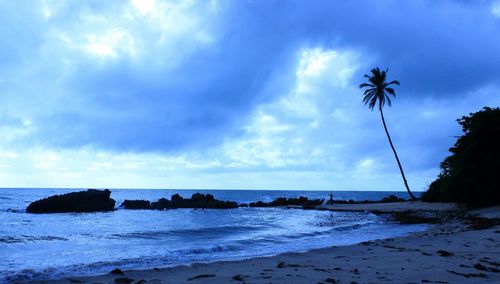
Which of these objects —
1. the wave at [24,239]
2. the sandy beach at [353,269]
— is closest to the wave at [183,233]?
the wave at [24,239]

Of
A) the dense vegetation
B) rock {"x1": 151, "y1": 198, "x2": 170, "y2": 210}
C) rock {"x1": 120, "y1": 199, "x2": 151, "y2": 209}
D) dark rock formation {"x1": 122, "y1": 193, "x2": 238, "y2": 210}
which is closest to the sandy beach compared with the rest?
the dense vegetation

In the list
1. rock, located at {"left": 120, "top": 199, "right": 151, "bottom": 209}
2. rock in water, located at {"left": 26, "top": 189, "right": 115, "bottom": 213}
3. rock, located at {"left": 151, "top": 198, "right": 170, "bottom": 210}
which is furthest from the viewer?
rock, located at {"left": 120, "top": 199, "right": 151, "bottom": 209}

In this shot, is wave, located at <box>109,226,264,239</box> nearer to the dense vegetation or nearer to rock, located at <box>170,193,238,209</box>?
the dense vegetation

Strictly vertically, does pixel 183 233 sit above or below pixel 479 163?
below

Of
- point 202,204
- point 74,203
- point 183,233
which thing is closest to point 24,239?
point 183,233

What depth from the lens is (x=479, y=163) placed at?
2873 cm

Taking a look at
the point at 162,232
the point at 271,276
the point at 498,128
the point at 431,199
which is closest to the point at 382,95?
the point at 431,199

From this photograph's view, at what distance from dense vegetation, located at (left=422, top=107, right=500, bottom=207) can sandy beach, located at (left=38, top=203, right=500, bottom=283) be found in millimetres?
19043

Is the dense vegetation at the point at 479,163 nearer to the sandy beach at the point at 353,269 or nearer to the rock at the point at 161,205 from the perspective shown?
the sandy beach at the point at 353,269

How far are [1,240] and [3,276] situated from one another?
9.89 meters

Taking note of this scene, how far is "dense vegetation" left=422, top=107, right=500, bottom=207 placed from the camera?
28344 mm

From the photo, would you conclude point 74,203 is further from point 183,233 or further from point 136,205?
point 183,233

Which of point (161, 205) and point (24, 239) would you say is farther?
point (161, 205)

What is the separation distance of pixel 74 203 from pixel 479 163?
42.3m
